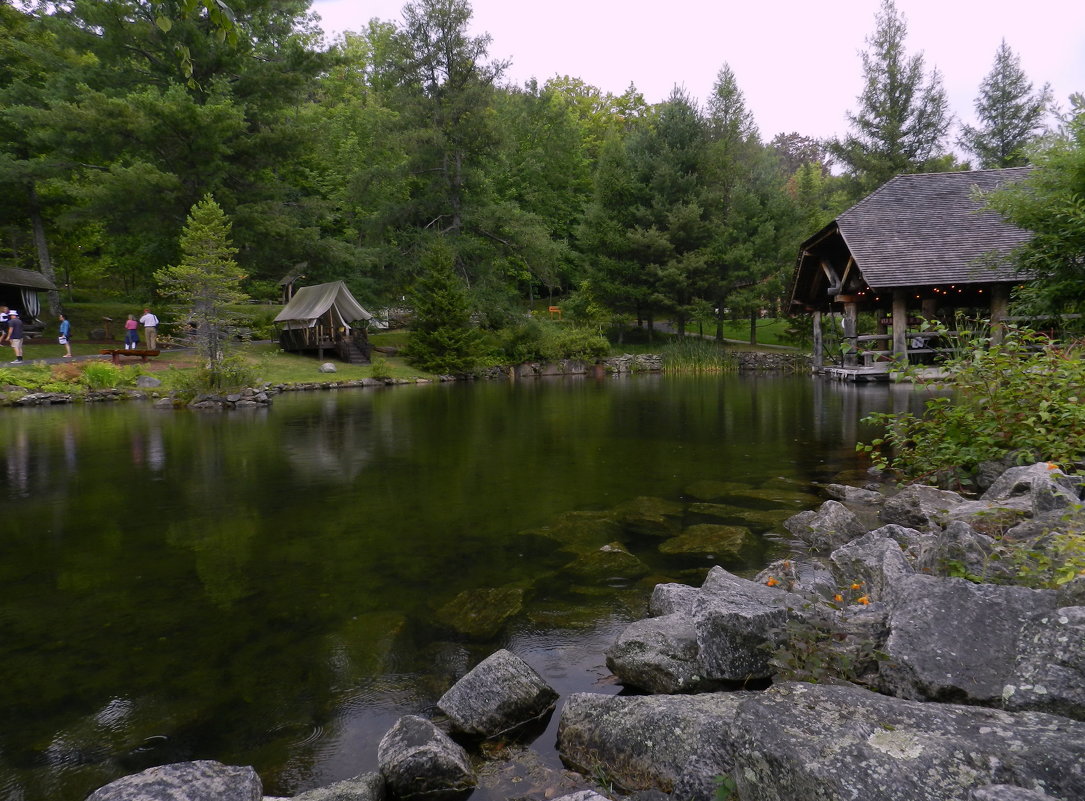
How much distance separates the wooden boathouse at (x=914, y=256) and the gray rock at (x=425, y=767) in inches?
631

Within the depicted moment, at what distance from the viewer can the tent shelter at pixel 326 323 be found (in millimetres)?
27953

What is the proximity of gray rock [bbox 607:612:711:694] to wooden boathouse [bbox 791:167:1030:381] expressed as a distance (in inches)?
582

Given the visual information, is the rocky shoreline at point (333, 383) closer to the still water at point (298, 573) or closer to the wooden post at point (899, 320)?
the still water at point (298, 573)

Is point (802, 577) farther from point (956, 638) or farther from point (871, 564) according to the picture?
point (956, 638)

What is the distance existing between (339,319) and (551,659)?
2676cm

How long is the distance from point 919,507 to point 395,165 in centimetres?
3280

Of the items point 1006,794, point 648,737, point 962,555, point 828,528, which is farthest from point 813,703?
point 828,528

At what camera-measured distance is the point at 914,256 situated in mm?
18578

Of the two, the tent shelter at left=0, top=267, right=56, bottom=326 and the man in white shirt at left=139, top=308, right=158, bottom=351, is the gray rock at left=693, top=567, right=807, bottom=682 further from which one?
the tent shelter at left=0, top=267, right=56, bottom=326

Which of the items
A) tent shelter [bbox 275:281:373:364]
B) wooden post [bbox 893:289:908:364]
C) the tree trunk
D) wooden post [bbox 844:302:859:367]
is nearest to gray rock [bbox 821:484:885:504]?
wooden post [bbox 893:289:908:364]

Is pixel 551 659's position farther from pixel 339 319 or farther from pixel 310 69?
pixel 310 69

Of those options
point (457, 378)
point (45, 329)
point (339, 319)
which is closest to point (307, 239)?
point (339, 319)

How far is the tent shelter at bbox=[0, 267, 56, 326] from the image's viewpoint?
94.0 ft

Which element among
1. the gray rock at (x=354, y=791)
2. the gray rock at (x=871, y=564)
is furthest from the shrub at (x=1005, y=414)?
the gray rock at (x=354, y=791)
